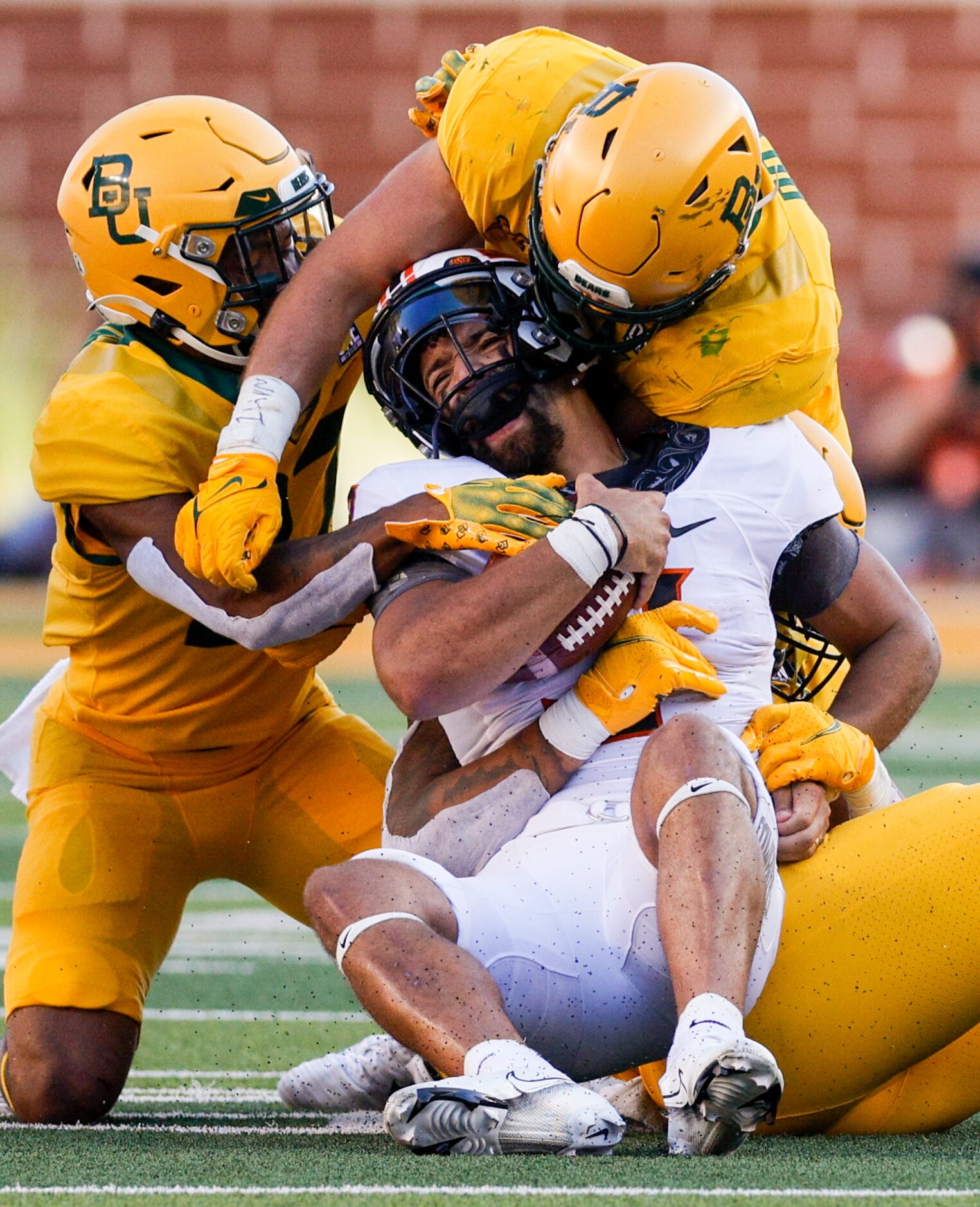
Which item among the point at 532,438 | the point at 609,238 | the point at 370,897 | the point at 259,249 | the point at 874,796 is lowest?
the point at 874,796

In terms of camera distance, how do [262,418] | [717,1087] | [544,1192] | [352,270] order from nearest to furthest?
[544,1192] < [717,1087] < [262,418] < [352,270]

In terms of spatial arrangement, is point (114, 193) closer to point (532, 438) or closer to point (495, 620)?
point (532, 438)

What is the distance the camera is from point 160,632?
3.89 metres

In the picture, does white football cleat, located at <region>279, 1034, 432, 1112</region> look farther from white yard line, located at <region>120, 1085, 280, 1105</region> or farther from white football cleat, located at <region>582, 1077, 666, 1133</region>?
white football cleat, located at <region>582, 1077, 666, 1133</region>

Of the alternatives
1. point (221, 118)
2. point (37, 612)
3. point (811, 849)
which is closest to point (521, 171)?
point (221, 118)

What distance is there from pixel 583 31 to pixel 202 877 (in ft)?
59.2

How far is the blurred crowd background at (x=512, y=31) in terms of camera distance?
819 inches

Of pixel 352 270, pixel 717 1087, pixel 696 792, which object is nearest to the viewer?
pixel 717 1087

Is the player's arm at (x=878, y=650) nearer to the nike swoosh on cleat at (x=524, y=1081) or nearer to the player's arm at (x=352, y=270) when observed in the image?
the player's arm at (x=352, y=270)

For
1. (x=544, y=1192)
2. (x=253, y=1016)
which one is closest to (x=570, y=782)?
(x=544, y=1192)

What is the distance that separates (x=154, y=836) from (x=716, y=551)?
4.63 ft

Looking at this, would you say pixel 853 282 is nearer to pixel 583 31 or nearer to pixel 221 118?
pixel 583 31

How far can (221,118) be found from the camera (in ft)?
12.8

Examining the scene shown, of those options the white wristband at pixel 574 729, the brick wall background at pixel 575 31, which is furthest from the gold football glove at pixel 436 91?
the brick wall background at pixel 575 31
